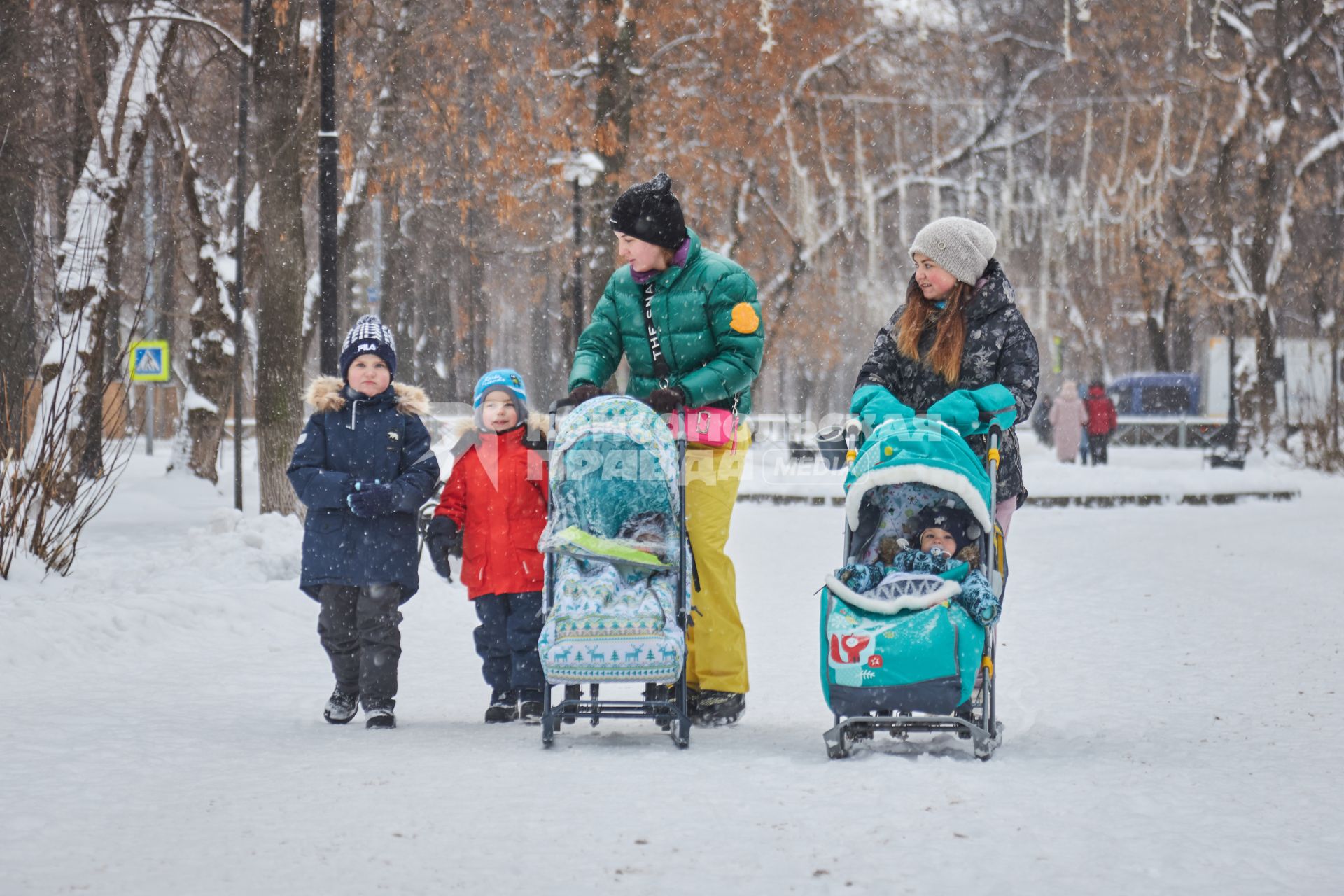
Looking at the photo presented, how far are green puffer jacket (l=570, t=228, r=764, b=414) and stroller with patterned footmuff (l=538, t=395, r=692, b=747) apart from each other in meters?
0.31

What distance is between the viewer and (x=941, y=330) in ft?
19.7

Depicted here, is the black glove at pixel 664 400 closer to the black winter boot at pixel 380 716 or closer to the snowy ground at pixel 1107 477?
the black winter boot at pixel 380 716

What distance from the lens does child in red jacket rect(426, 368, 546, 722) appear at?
6426 mm

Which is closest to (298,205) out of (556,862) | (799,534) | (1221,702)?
(799,534)

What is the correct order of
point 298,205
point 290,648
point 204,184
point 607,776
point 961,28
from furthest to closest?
point 961,28 < point 204,184 < point 298,205 < point 290,648 < point 607,776

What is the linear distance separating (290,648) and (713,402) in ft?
11.5

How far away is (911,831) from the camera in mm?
4395

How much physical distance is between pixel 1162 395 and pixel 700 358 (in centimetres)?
4141

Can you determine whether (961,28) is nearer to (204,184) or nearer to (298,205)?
(204,184)

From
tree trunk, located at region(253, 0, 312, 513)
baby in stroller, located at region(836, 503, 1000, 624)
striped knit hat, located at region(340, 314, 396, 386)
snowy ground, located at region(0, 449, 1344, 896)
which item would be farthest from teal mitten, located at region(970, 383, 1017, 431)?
tree trunk, located at region(253, 0, 312, 513)

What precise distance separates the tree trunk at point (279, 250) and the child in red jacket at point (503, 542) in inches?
317

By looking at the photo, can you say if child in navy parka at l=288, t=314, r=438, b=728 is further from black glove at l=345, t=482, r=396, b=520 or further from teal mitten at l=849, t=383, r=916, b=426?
teal mitten at l=849, t=383, r=916, b=426

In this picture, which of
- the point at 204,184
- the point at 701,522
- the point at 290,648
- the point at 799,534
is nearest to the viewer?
the point at 701,522

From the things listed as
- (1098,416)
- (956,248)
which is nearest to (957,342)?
(956,248)
